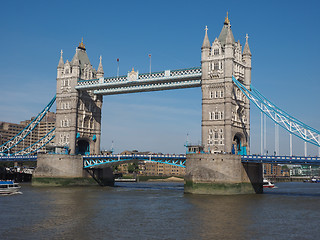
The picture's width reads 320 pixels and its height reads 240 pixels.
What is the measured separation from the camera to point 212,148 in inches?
2827

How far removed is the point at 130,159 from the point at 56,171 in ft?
49.6

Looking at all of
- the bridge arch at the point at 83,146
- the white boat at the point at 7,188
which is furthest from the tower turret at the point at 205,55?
the white boat at the point at 7,188

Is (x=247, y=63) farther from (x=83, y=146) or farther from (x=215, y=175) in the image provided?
(x=83, y=146)

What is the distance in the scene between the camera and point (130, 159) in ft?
268

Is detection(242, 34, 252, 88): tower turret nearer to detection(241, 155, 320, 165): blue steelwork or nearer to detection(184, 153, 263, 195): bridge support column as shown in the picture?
detection(241, 155, 320, 165): blue steelwork

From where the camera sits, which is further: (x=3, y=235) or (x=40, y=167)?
(x=40, y=167)

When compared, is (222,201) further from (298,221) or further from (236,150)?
(236,150)

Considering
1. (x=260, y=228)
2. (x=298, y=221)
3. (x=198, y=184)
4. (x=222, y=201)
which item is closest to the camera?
(x=260, y=228)

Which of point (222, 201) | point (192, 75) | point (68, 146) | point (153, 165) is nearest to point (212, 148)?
point (192, 75)

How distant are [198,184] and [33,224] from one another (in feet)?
111

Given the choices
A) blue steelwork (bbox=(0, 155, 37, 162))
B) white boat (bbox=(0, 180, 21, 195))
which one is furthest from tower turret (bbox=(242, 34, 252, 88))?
blue steelwork (bbox=(0, 155, 37, 162))

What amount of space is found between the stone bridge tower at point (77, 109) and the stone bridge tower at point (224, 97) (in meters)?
30.2

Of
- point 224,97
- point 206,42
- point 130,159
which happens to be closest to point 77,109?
point 130,159

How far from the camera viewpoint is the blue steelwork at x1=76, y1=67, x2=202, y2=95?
7719cm
